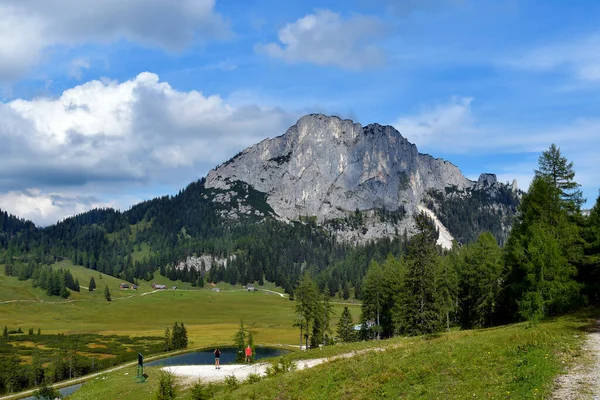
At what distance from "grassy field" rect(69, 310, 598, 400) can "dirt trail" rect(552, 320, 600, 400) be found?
0.40 metres

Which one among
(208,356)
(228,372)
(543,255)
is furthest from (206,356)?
(543,255)

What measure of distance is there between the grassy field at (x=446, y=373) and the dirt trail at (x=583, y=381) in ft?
1.31

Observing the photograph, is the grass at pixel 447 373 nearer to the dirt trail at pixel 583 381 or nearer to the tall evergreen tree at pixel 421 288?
the dirt trail at pixel 583 381

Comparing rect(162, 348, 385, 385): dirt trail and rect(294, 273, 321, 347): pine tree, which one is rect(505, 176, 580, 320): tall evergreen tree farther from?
rect(294, 273, 321, 347): pine tree

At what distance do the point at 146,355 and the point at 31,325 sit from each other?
9554 centimetres

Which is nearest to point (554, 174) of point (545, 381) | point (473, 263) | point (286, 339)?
point (473, 263)

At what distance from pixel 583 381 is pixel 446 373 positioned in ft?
18.9

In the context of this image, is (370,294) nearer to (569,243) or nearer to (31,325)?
(569,243)

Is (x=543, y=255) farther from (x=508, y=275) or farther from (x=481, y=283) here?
(x=481, y=283)

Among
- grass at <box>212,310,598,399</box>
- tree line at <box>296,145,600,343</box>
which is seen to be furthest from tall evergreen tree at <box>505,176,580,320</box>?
grass at <box>212,310,598,399</box>

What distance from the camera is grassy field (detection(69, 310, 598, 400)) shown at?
61.8ft

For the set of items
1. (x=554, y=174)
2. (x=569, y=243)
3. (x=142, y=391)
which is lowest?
(x=142, y=391)

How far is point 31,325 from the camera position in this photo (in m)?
174

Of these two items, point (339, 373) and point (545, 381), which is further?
point (339, 373)
